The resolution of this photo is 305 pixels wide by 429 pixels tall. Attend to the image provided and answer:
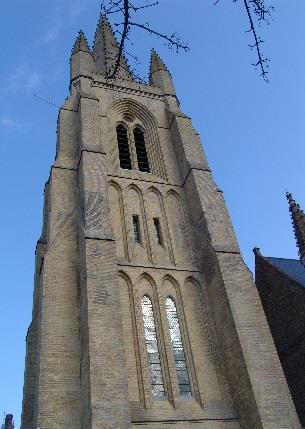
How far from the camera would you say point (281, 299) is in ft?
62.2

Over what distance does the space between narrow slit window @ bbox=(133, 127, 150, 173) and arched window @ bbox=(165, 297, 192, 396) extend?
6.97m

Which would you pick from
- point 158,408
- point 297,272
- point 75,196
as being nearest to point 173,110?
point 75,196

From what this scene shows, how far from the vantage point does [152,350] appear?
12773 mm

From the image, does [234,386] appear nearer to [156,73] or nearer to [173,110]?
[173,110]

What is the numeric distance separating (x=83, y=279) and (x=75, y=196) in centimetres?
423

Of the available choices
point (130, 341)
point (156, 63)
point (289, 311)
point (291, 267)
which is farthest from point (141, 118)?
point (130, 341)

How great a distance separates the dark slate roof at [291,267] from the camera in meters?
20.2

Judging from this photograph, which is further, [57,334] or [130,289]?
[130,289]

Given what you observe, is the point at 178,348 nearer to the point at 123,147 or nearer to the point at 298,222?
the point at 123,147

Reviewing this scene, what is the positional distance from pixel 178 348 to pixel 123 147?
32.1 feet

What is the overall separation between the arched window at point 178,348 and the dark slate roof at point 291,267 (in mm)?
7443

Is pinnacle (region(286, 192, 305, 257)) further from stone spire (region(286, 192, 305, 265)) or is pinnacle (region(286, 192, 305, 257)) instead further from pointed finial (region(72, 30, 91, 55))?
pointed finial (region(72, 30, 91, 55))

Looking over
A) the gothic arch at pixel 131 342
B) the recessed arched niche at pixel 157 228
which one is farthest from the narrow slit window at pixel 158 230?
the gothic arch at pixel 131 342

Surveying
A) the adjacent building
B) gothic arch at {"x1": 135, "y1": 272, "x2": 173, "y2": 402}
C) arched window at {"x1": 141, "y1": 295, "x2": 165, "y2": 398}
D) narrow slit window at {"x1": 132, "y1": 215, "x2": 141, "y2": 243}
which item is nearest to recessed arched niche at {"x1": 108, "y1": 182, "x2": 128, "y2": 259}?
narrow slit window at {"x1": 132, "y1": 215, "x2": 141, "y2": 243}
